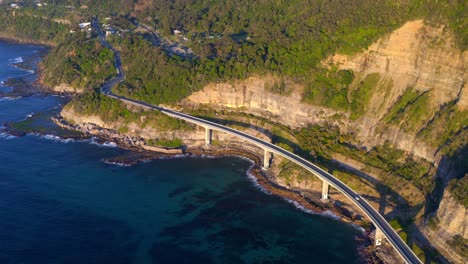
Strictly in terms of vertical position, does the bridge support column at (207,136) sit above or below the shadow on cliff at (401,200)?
above

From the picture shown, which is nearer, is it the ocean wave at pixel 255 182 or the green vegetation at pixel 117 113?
the ocean wave at pixel 255 182

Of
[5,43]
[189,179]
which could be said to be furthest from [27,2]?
[189,179]

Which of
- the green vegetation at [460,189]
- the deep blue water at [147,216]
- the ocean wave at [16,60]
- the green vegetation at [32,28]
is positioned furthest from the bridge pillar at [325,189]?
the green vegetation at [32,28]

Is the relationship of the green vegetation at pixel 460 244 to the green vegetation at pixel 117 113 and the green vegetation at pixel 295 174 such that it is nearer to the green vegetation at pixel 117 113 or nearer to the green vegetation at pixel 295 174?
the green vegetation at pixel 295 174

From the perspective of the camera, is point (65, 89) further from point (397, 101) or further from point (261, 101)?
point (397, 101)

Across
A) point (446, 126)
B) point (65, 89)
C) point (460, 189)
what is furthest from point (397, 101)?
point (65, 89)

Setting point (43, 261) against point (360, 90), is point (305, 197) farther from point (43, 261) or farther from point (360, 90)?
point (43, 261)

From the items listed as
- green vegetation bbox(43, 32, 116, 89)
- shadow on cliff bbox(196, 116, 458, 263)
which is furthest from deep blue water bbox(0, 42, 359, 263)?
green vegetation bbox(43, 32, 116, 89)
